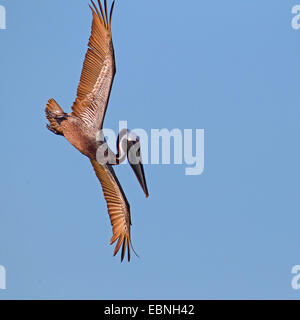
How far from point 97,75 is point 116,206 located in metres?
2.14

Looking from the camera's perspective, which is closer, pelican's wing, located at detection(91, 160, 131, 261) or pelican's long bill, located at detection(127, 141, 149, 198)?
pelican's long bill, located at detection(127, 141, 149, 198)

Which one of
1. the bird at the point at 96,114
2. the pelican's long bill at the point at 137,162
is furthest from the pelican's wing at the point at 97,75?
the pelican's long bill at the point at 137,162

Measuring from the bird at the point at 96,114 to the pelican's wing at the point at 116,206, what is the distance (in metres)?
0.10

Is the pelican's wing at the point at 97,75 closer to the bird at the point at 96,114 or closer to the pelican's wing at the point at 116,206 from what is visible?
the bird at the point at 96,114

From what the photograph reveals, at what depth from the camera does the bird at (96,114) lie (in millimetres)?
10555

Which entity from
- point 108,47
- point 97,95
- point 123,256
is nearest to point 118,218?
point 123,256

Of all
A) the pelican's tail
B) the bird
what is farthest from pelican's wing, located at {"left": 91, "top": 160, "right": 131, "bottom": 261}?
the pelican's tail

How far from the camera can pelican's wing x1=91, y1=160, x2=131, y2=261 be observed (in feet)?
35.7

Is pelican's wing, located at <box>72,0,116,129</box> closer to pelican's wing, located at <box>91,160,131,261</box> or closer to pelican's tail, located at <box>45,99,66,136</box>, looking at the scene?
pelican's tail, located at <box>45,99,66,136</box>

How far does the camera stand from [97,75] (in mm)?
10570

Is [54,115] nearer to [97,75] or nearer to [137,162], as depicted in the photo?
[97,75]

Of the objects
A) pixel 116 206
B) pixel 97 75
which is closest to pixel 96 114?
pixel 97 75
